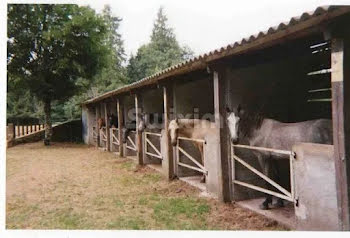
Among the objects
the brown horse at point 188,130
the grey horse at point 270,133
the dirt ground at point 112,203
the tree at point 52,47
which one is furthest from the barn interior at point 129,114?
the grey horse at point 270,133

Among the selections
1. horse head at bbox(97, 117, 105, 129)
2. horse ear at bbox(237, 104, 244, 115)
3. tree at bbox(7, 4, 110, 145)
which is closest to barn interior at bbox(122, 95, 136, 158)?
horse head at bbox(97, 117, 105, 129)

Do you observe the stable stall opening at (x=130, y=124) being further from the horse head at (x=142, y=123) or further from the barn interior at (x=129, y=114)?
the horse head at (x=142, y=123)

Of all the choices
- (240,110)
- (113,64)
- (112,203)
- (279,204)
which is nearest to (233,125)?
(240,110)

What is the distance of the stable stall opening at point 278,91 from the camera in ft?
18.7

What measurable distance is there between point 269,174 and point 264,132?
0.66 m

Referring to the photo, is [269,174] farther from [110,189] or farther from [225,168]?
[110,189]

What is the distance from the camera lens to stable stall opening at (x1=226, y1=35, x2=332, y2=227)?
225 inches

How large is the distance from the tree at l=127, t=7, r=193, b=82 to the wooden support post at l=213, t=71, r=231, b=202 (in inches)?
1131

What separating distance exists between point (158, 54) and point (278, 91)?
32.6 metres

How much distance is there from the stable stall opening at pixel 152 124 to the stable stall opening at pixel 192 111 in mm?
1679

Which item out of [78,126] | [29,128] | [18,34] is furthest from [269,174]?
[78,126]

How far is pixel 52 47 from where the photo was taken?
16094mm

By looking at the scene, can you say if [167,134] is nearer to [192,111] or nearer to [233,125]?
[192,111]

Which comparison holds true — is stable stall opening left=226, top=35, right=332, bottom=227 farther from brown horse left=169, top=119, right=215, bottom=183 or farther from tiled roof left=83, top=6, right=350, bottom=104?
brown horse left=169, top=119, right=215, bottom=183
